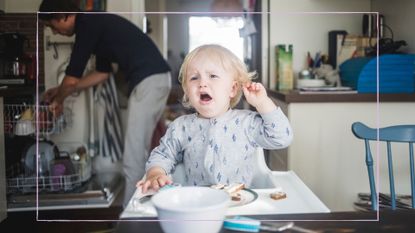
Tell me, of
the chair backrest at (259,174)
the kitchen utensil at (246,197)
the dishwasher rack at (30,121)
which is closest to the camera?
the kitchen utensil at (246,197)

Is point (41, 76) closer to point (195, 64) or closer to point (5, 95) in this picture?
point (5, 95)

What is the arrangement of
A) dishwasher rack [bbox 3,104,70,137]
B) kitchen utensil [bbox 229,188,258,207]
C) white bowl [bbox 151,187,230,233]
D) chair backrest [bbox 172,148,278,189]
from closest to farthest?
white bowl [bbox 151,187,230,233] → kitchen utensil [bbox 229,188,258,207] → chair backrest [bbox 172,148,278,189] → dishwasher rack [bbox 3,104,70,137]

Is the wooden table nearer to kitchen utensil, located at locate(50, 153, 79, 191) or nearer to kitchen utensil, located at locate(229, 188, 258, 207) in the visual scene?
kitchen utensil, located at locate(229, 188, 258, 207)

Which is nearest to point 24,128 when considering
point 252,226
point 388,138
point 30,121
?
point 30,121

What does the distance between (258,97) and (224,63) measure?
6 cm

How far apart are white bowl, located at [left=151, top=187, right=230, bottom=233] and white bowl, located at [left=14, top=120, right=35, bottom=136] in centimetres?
35

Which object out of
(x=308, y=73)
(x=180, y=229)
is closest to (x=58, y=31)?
(x=180, y=229)

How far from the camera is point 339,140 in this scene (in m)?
0.60

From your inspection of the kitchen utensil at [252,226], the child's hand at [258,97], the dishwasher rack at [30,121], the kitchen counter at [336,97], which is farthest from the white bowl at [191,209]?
the dishwasher rack at [30,121]

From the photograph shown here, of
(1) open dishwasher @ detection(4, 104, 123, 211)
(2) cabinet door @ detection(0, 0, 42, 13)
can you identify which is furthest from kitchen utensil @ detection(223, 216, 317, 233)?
(2) cabinet door @ detection(0, 0, 42, 13)

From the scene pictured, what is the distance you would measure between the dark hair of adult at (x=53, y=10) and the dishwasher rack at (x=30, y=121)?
6.1 inches

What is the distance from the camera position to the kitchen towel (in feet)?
2.14

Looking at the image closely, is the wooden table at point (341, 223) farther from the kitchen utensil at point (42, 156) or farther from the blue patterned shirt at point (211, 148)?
the kitchen utensil at point (42, 156)

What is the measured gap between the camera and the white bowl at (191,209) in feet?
0.98
